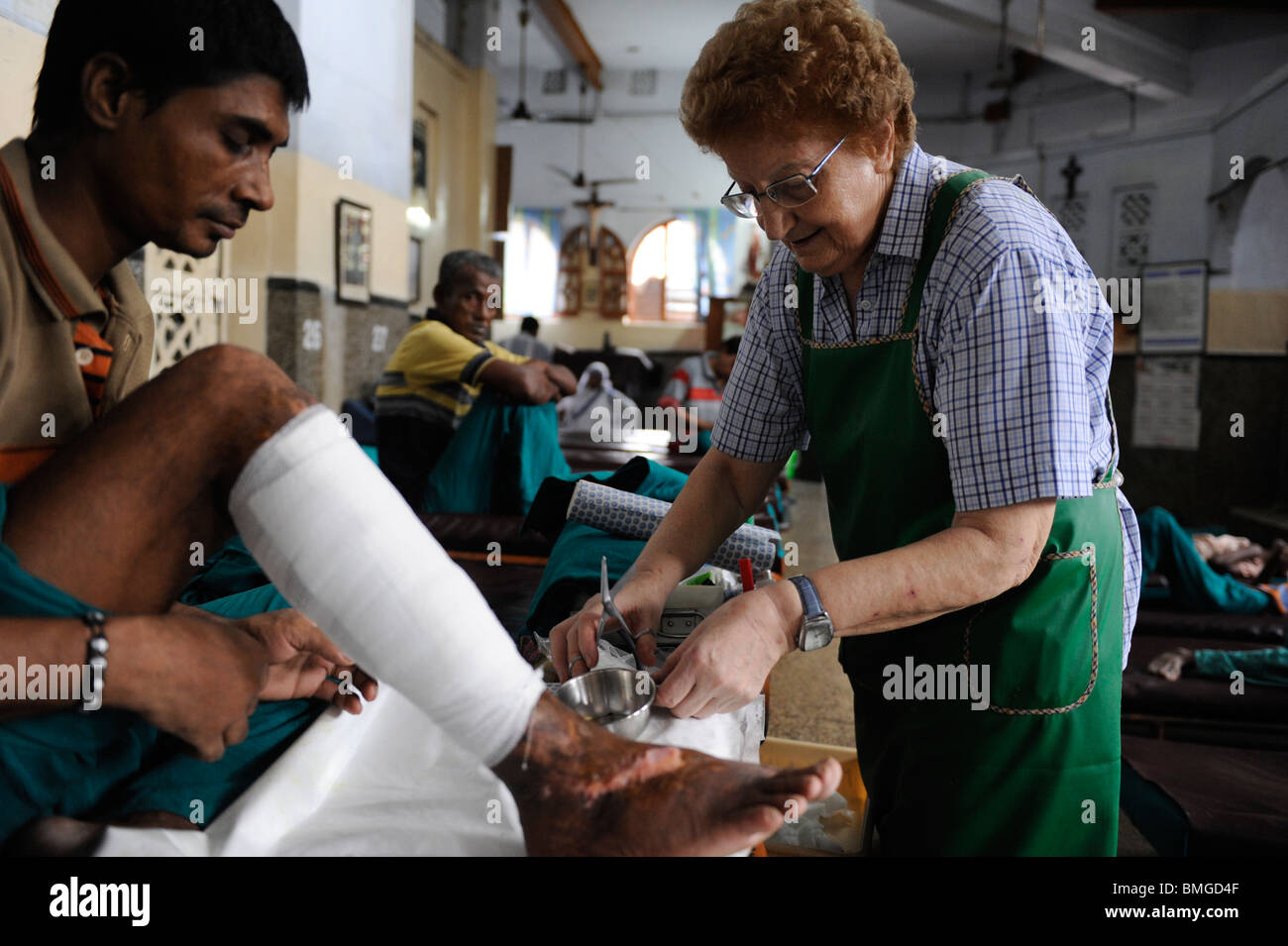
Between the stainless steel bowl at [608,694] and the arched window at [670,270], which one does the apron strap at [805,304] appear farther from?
the arched window at [670,270]

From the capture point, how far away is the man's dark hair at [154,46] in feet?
2.83

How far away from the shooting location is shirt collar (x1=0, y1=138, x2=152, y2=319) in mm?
837

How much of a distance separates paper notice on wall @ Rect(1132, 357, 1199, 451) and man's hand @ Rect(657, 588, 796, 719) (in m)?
8.02

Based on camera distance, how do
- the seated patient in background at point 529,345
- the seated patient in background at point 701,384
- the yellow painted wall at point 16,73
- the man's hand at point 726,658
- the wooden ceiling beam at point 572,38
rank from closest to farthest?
1. the man's hand at point 726,658
2. the yellow painted wall at point 16,73
3. the seated patient in background at point 701,384
4. the seated patient in background at point 529,345
5. the wooden ceiling beam at point 572,38

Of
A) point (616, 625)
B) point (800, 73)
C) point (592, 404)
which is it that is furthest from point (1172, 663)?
point (592, 404)

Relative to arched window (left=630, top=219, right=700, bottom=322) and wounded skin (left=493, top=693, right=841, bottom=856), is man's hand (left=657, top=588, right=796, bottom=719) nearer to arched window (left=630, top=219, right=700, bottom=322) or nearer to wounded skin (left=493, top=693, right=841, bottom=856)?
wounded skin (left=493, top=693, right=841, bottom=856)

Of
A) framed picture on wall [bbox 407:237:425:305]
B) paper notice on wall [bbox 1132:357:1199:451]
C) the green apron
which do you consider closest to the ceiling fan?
framed picture on wall [bbox 407:237:425:305]

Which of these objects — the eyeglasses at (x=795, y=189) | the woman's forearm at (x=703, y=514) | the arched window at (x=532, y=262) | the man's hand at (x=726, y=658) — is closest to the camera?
the man's hand at (x=726, y=658)

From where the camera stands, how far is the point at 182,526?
2.81 ft

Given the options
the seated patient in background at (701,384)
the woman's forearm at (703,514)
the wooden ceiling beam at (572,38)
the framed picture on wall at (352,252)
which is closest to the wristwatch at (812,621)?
the woman's forearm at (703,514)
